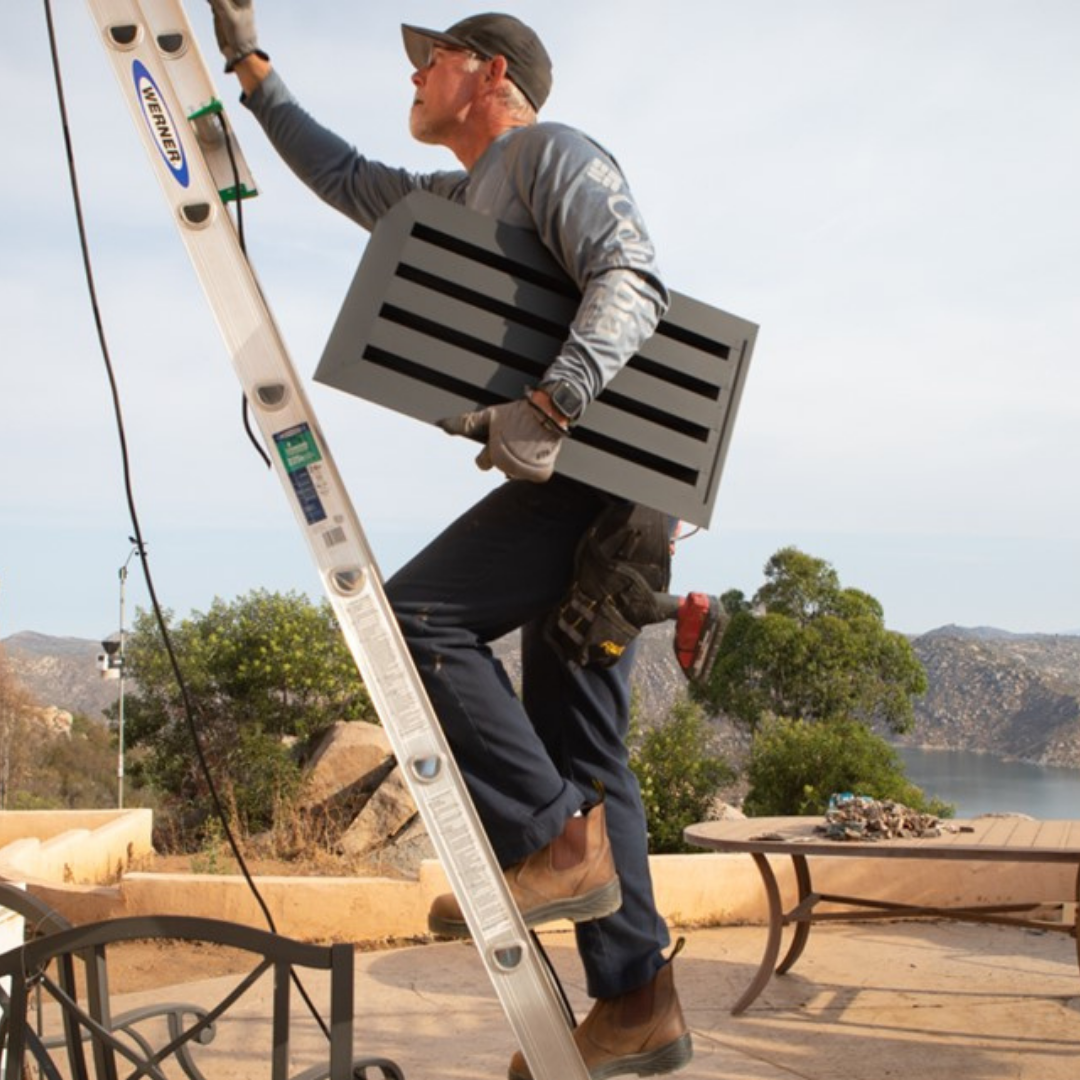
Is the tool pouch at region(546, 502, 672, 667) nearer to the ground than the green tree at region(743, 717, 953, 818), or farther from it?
farther from it

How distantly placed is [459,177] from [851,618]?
3711cm

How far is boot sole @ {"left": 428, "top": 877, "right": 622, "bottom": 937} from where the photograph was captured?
7.78 ft

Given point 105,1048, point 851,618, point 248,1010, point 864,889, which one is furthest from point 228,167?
point 851,618

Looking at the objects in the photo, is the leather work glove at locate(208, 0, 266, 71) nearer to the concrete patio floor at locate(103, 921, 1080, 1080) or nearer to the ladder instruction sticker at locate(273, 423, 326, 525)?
the ladder instruction sticker at locate(273, 423, 326, 525)

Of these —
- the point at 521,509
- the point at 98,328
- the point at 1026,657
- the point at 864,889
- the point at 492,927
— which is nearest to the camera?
the point at 492,927

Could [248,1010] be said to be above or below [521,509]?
below

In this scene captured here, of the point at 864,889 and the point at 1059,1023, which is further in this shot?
the point at 864,889

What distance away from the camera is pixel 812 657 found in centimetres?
3875

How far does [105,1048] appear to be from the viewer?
2344mm

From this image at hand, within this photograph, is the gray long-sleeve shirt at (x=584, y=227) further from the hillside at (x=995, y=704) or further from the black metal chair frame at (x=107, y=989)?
the hillside at (x=995, y=704)

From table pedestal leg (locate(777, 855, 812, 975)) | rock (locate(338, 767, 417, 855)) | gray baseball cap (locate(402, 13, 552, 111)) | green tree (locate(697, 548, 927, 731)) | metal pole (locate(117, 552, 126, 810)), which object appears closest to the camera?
gray baseball cap (locate(402, 13, 552, 111))

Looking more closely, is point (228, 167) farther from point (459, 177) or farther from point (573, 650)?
point (573, 650)

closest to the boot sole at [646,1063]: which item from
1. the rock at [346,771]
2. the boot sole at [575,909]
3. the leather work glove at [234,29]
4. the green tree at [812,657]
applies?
the boot sole at [575,909]

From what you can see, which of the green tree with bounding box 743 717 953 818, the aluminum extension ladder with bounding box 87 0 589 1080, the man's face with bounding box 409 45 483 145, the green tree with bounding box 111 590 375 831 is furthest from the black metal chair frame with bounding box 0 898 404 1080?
the green tree with bounding box 111 590 375 831
